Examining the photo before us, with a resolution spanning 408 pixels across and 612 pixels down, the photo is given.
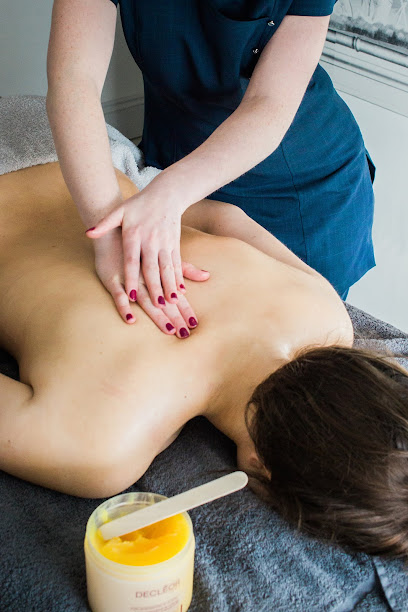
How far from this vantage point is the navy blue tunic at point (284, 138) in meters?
1.61

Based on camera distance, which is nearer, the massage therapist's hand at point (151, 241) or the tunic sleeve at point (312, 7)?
the massage therapist's hand at point (151, 241)

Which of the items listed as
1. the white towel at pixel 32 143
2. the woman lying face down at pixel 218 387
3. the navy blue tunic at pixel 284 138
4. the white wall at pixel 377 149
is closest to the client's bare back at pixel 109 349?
the woman lying face down at pixel 218 387

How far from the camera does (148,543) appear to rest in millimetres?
945

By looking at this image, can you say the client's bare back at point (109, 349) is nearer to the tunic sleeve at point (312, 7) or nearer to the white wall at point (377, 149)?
the tunic sleeve at point (312, 7)

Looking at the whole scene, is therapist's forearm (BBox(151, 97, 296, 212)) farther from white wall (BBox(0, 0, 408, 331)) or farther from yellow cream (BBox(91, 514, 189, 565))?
white wall (BBox(0, 0, 408, 331))

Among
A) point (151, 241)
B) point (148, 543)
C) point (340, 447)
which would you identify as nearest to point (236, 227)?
point (151, 241)

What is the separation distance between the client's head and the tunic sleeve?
0.78 metres

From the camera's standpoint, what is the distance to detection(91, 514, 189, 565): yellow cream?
923 millimetres

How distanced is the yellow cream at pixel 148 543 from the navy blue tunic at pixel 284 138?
3.56 feet

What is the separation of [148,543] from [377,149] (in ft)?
6.77

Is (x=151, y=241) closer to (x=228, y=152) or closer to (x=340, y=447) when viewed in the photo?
(x=228, y=152)

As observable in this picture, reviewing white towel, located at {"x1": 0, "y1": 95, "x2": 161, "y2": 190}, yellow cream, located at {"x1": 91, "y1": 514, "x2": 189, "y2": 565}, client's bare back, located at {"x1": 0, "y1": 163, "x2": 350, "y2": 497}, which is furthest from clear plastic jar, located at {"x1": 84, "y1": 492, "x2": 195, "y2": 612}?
white towel, located at {"x1": 0, "y1": 95, "x2": 161, "y2": 190}

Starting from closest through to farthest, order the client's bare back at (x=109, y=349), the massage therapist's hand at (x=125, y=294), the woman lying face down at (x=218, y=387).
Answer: the woman lying face down at (x=218, y=387) < the client's bare back at (x=109, y=349) < the massage therapist's hand at (x=125, y=294)

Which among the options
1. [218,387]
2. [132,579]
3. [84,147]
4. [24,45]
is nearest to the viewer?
[132,579]
